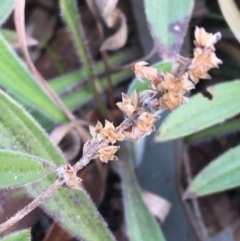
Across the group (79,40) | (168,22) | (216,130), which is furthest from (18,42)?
(216,130)

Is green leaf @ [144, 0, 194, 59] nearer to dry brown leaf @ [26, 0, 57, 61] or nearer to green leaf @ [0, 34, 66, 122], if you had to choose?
green leaf @ [0, 34, 66, 122]

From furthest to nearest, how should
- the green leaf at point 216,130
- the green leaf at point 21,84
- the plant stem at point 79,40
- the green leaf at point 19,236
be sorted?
the green leaf at point 216,130 → the plant stem at point 79,40 → the green leaf at point 21,84 → the green leaf at point 19,236

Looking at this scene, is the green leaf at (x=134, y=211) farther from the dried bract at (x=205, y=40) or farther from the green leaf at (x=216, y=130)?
the dried bract at (x=205, y=40)

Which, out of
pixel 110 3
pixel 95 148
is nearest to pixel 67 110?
pixel 110 3

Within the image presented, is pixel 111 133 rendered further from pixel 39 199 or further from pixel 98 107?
pixel 98 107

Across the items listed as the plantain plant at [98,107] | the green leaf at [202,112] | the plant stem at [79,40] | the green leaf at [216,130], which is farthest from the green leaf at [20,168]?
the green leaf at [216,130]

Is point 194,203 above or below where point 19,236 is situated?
below
